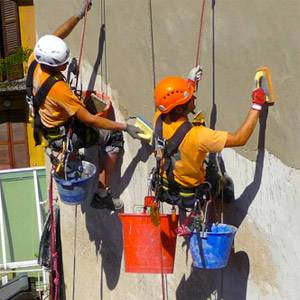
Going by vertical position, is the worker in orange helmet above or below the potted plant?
below

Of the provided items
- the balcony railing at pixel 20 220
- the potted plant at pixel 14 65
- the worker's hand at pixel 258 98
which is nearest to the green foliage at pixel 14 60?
the potted plant at pixel 14 65

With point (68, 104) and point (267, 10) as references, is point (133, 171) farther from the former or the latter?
point (267, 10)

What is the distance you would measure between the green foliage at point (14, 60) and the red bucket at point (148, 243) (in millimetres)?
10494

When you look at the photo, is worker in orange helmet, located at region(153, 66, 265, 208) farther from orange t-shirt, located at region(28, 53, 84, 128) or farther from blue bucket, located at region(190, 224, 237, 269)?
orange t-shirt, located at region(28, 53, 84, 128)

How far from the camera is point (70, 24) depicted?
5371 millimetres

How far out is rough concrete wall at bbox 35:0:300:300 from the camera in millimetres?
4113

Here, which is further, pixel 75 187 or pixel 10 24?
pixel 10 24

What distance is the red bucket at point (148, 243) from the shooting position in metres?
4.48

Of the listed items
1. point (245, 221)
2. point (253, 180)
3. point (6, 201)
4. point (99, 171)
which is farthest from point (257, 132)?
point (6, 201)

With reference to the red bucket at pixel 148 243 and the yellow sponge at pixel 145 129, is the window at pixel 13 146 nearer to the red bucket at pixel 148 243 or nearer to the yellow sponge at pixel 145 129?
the yellow sponge at pixel 145 129

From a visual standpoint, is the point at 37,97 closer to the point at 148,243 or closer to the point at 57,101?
the point at 57,101

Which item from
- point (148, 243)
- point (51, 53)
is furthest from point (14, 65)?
point (148, 243)

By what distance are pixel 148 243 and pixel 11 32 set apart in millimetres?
11421

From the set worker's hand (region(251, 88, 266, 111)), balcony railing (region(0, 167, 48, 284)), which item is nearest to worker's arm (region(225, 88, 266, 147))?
worker's hand (region(251, 88, 266, 111))
